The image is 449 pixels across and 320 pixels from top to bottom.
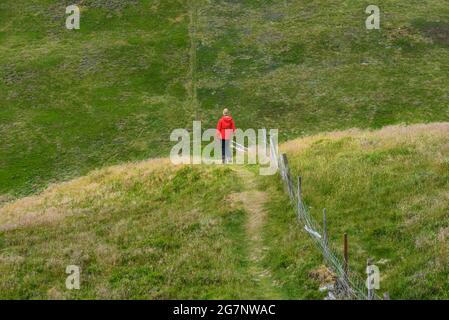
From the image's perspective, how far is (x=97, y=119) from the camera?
50.8 metres

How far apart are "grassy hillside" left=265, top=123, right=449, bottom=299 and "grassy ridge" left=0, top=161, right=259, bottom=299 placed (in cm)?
152

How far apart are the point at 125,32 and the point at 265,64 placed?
66.6 ft

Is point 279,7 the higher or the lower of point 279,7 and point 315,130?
the higher

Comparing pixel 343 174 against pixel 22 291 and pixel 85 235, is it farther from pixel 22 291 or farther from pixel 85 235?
pixel 22 291

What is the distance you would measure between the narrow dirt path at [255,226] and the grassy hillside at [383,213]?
1.14ft

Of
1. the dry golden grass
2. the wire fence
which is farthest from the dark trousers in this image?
the wire fence

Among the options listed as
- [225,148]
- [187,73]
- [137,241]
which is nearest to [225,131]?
[225,148]

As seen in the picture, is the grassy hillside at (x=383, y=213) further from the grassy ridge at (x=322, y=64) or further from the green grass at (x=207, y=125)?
the grassy ridge at (x=322, y=64)

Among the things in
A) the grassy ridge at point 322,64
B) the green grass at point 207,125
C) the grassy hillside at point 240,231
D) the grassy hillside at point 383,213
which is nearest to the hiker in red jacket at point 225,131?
the grassy hillside at point 240,231

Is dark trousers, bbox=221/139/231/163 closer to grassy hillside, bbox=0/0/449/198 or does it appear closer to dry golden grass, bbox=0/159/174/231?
dry golden grass, bbox=0/159/174/231

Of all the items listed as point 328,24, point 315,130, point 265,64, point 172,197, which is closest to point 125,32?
point 265,64

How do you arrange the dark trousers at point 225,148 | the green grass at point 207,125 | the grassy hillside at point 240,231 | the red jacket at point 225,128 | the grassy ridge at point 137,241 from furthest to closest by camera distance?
the dark trousers at point 225,148
the red jacket at point 225,128
the green grass at point 207,125
the grassy ridge at point 137,241
the grassy hillside at point 240,231

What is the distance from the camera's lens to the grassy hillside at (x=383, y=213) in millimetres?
12711

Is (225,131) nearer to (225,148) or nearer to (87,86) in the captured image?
(225,148)
